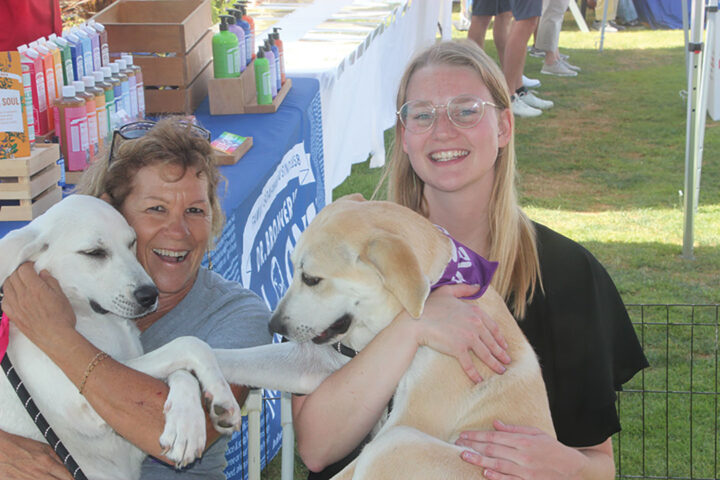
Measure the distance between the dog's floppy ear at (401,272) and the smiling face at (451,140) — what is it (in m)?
0.50

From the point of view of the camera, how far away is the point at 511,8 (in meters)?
10.3

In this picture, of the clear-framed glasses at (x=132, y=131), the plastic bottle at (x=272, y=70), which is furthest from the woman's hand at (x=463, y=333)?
the plastic bottle at (x=272, y=70)

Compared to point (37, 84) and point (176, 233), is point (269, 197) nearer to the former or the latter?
point (37, 84)

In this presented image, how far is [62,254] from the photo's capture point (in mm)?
2316

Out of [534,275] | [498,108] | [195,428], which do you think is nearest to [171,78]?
[498,108]

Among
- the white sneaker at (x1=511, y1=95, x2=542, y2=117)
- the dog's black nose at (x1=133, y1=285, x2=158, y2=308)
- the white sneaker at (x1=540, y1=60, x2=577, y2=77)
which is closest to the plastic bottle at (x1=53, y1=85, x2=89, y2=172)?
the dog's black nose at (x1=133, y1=285, x2=158, y2=308)

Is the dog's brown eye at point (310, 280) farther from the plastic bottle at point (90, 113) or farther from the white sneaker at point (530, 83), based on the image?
the white sneaker at point (530, 83)

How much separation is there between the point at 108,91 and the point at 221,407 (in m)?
2.21

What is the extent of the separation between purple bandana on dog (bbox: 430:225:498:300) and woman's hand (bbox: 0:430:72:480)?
1153 millimetres

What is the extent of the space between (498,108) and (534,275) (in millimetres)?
595

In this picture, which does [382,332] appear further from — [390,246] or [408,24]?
[408,24]

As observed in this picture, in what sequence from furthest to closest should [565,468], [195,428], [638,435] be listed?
[638,435], [565,468], [195,428]

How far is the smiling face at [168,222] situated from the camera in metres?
2.59

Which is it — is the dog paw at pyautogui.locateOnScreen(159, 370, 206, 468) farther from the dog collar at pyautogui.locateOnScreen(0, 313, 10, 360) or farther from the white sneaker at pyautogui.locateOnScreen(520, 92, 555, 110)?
the white sneaker at pyautogui.locateOnScreen(520, 92, 555, 110)
